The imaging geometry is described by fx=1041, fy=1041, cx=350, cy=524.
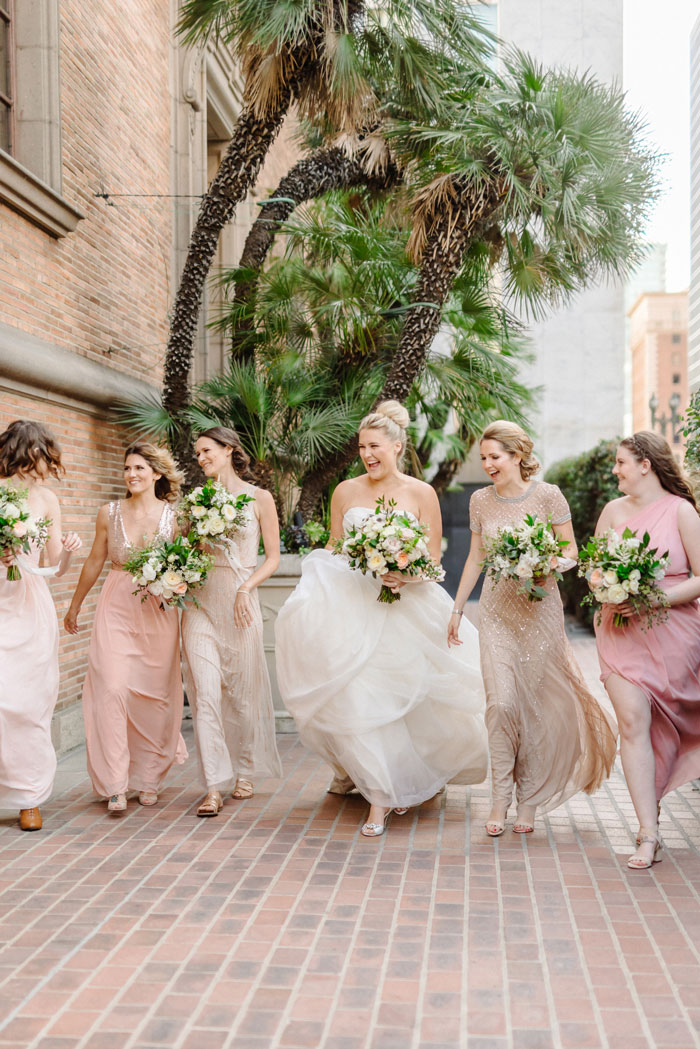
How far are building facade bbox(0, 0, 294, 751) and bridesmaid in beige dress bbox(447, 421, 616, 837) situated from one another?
3729 mm

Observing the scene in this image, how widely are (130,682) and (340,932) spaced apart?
2552 millimetres

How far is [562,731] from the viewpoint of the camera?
5.86m

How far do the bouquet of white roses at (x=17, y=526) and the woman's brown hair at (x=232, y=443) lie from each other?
125cm

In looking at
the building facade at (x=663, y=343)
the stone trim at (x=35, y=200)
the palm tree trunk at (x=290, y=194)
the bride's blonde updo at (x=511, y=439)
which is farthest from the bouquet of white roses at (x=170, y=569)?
the building facade at (x=663, y=343)

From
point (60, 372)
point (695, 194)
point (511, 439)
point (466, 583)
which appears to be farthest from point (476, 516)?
point (695, 194)

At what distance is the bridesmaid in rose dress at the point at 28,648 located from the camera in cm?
585

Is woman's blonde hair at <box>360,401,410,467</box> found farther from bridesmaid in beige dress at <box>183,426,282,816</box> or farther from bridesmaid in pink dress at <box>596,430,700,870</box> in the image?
bridesmaid in pink dress at <box>596,430,700,870</box>

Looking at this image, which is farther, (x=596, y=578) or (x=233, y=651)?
(x=233, y=651)

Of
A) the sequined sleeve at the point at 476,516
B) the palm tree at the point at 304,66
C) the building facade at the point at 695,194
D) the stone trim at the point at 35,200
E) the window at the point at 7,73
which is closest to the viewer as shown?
the sequined sleeve at the point at 476,516

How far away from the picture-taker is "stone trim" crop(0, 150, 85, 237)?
7340mm

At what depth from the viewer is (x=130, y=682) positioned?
638cm

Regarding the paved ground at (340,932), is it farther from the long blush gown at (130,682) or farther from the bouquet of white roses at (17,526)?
the bouquet of white roses at (17,526)

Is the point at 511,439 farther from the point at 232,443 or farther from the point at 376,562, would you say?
the point at 232,443

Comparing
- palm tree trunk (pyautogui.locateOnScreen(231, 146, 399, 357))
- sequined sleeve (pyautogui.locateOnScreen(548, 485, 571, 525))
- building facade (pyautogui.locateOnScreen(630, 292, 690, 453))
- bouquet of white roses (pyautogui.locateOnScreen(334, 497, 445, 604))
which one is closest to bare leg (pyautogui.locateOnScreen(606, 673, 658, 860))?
sequined sleeve (pyautogui.locateOnScreen(548, 485, 571, 525))
